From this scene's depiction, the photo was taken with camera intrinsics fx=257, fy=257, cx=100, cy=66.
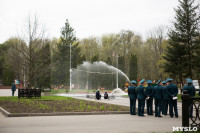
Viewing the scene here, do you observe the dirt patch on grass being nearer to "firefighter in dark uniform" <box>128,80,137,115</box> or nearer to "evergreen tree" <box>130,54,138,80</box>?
"firefighter in dark uniform" <box>128,80,137,115</box>

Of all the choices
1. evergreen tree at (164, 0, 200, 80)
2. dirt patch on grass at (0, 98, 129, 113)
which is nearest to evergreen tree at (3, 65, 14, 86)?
evergreen tree at (164, 0, 200, 80)

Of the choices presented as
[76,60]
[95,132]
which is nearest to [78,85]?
[76,60]

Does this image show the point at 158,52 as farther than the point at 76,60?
A: No

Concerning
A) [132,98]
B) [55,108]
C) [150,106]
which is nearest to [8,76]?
[55,108]

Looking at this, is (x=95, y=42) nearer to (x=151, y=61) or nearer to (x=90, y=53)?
(x=90, y=53)

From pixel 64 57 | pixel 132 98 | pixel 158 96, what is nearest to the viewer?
pixel 158 96

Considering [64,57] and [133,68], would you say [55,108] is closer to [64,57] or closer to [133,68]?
[133,68]

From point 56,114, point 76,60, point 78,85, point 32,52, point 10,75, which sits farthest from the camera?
point 10,75

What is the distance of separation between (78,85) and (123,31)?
23.1 m

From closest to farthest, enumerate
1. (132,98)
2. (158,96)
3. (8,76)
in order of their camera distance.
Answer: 1. (158,96)
2. (132,98)
3. (8,76)

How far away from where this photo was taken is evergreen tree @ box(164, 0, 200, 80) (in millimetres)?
32969

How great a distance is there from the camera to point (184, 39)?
33.2m

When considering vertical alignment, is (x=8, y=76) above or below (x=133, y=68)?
below

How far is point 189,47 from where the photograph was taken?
32.8m
